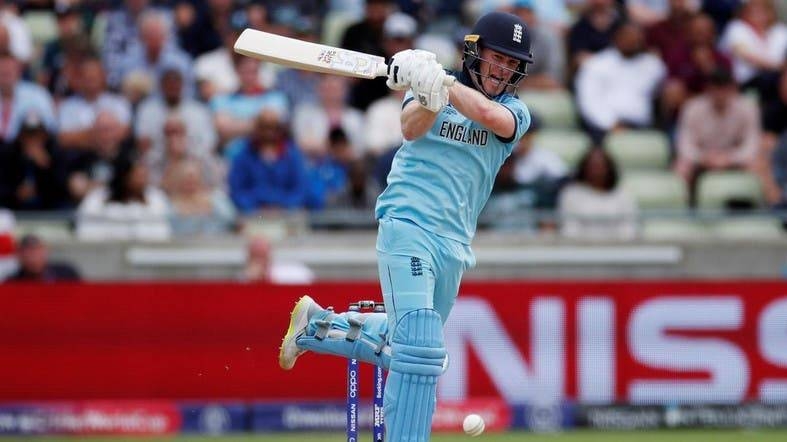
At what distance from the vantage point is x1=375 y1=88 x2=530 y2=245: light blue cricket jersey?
7012mm

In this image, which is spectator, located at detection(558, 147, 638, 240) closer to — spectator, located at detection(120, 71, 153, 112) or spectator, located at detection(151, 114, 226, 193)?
spectator, located at detection(151, 114, 226, 193)

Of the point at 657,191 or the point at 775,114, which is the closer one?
the point at 657,191

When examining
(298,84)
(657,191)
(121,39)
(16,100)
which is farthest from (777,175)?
(16,100)

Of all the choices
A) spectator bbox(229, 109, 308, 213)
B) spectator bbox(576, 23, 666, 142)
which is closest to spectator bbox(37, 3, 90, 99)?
spectator bbox(229, 109, 308, 213)

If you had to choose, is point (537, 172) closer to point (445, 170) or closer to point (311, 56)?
point (445, 170)

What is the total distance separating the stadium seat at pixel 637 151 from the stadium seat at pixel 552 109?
0.46 m

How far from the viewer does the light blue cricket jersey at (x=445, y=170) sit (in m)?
7.01

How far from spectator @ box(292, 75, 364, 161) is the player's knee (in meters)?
6.32

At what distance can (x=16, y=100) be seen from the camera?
13203 millimetres

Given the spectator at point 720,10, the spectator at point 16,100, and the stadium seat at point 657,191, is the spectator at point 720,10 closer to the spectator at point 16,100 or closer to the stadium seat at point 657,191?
the stadium seat at point 657,191

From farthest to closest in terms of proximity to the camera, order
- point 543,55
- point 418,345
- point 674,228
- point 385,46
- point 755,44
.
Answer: point 755,44
point 543,55
point 385,46
point 674,228
point 418,345

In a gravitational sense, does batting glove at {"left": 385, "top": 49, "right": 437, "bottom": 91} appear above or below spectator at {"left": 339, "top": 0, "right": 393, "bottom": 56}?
below

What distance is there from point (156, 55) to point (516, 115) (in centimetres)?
742

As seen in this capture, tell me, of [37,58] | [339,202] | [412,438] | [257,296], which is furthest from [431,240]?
[37,58]
